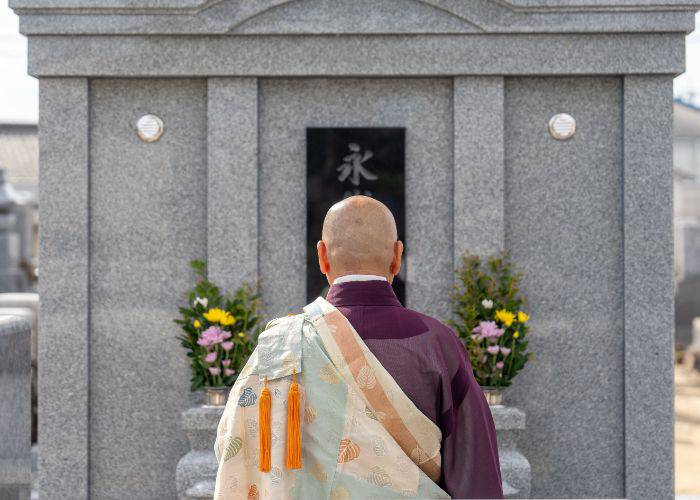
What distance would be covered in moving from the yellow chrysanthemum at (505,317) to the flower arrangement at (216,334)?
1.60m

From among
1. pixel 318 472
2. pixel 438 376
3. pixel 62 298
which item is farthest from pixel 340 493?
pixel 62 298

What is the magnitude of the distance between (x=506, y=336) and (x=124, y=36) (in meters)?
3.35

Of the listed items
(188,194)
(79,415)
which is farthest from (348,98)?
(79,415)

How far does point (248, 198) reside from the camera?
6.43 metres

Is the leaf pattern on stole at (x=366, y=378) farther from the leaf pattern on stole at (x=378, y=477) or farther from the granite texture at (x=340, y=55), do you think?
the granite texture at (x=340, y=55)

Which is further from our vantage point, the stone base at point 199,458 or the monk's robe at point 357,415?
the stone base at point 199,458

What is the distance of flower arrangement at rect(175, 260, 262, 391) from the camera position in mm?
5816

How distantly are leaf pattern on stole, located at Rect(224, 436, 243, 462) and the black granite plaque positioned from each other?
363cm

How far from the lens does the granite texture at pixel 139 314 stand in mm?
6473

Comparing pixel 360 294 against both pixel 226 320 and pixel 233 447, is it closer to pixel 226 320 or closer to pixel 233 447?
pixel 233 447

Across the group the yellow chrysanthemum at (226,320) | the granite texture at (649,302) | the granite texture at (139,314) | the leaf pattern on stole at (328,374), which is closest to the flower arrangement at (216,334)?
the yellow chrysanthemum at (226,320)

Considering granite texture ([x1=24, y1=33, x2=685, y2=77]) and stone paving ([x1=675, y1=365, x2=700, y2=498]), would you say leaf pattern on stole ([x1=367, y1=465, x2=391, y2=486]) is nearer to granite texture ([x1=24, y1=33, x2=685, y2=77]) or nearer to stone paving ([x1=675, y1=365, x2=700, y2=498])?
granite texture ([x1=24, y1=33, x2=685, y2=77])

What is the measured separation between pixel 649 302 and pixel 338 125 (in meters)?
2.51

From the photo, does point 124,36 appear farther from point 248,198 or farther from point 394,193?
point 394,193
